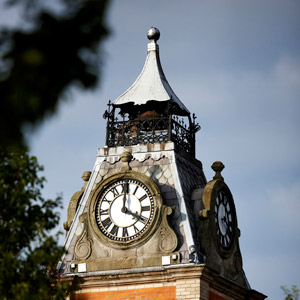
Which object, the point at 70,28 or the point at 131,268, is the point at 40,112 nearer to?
the point at 70,28

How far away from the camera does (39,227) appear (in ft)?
68.9

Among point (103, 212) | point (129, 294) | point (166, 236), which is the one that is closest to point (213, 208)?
point (166, 236)

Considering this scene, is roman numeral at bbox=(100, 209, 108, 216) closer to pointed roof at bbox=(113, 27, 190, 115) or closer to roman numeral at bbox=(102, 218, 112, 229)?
roman numeral at bbox=(102, 218, 112, 229)

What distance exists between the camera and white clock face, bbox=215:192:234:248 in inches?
1369

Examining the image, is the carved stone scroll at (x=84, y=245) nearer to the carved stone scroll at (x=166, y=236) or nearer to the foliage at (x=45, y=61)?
the carved stone scroll at (x=166, y=236)

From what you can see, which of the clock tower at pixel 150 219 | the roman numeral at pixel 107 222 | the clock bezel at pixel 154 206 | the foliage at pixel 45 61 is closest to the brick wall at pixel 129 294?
the clock tower at pixel 150 219

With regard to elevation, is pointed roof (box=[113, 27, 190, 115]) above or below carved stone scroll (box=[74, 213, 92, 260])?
above

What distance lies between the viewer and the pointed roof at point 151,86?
36.3 metres

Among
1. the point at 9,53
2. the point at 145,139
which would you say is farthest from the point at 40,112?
the point at 145,139

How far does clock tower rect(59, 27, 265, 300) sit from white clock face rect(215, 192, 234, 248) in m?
0.04

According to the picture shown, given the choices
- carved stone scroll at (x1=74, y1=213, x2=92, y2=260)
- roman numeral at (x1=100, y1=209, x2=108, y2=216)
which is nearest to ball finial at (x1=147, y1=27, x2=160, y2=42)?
roman numeral at (x1=100, y1=209, x2=108, y2=216)

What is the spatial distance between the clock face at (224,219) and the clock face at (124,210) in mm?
3053

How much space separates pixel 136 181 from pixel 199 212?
9.25 ft

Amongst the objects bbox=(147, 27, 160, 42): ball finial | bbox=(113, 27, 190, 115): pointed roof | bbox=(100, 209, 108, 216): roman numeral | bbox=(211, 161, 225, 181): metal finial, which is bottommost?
bbox=(100, 209, 108, 216): roman numeral
